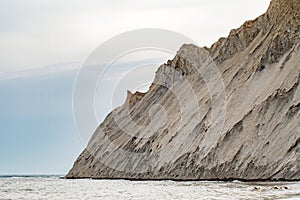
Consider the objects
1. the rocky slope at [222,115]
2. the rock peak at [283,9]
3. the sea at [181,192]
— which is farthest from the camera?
the rock peak at [283,9]

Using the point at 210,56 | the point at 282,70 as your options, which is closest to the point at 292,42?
the point at 282,70

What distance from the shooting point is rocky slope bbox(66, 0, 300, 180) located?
4659 cm

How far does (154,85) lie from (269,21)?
985 inches

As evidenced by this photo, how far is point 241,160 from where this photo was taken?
4816 centimetres

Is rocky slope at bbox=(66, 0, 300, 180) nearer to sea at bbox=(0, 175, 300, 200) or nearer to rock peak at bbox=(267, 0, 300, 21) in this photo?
rock peak at bbox=(267, 0, 300, 21)

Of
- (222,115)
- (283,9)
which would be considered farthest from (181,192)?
(283,9)

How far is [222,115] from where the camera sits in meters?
56.4

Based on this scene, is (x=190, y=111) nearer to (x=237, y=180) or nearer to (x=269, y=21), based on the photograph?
(x=269, y=21)

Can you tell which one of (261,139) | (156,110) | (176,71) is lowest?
(261,139)

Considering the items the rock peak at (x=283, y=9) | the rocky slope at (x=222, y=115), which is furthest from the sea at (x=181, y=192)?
the rock peak at (x=283, y=9)

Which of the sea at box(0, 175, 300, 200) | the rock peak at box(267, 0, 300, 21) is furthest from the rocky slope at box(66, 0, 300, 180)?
the sea at box(0, 175, 300, 200)

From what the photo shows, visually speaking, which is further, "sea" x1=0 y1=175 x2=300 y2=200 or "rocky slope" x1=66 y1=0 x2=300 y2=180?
"rocky slope" x1=66 y1=0 x2=300 y2=180

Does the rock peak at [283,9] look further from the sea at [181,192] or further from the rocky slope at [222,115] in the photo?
the sea at [181,192]

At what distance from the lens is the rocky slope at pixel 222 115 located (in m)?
46.6
